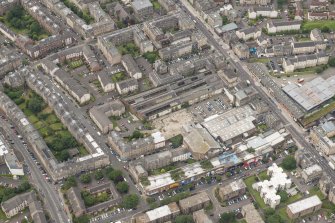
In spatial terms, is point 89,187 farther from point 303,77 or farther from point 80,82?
point 303,77

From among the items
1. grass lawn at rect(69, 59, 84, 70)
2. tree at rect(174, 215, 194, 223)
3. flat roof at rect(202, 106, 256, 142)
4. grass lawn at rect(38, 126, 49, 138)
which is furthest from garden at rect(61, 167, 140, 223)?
grass lawn at rect(69, 59, 84, 70)

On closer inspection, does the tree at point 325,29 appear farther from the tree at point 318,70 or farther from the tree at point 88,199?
the tree at point 88,199

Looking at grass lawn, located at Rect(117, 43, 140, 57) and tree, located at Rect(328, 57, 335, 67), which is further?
grass lawn, located at Rect(117, 43, 140, 57)

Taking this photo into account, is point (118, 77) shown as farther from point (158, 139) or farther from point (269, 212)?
point (269, 212)

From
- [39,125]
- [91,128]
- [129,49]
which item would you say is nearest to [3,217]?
[39,125]

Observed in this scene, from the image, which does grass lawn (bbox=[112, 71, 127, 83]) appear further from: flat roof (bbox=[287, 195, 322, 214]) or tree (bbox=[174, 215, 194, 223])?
flat roof (bbox=[287, 195, 322, 214])

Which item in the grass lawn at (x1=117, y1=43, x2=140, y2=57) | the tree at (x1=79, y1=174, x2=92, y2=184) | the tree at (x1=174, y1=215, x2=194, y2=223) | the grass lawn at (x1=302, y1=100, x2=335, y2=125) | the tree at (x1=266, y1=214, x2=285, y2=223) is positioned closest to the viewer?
the tree at (x1=174, y1=215, x2=194, y2=223)

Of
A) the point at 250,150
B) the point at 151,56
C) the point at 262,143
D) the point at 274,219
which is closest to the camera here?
the point at 274,219
